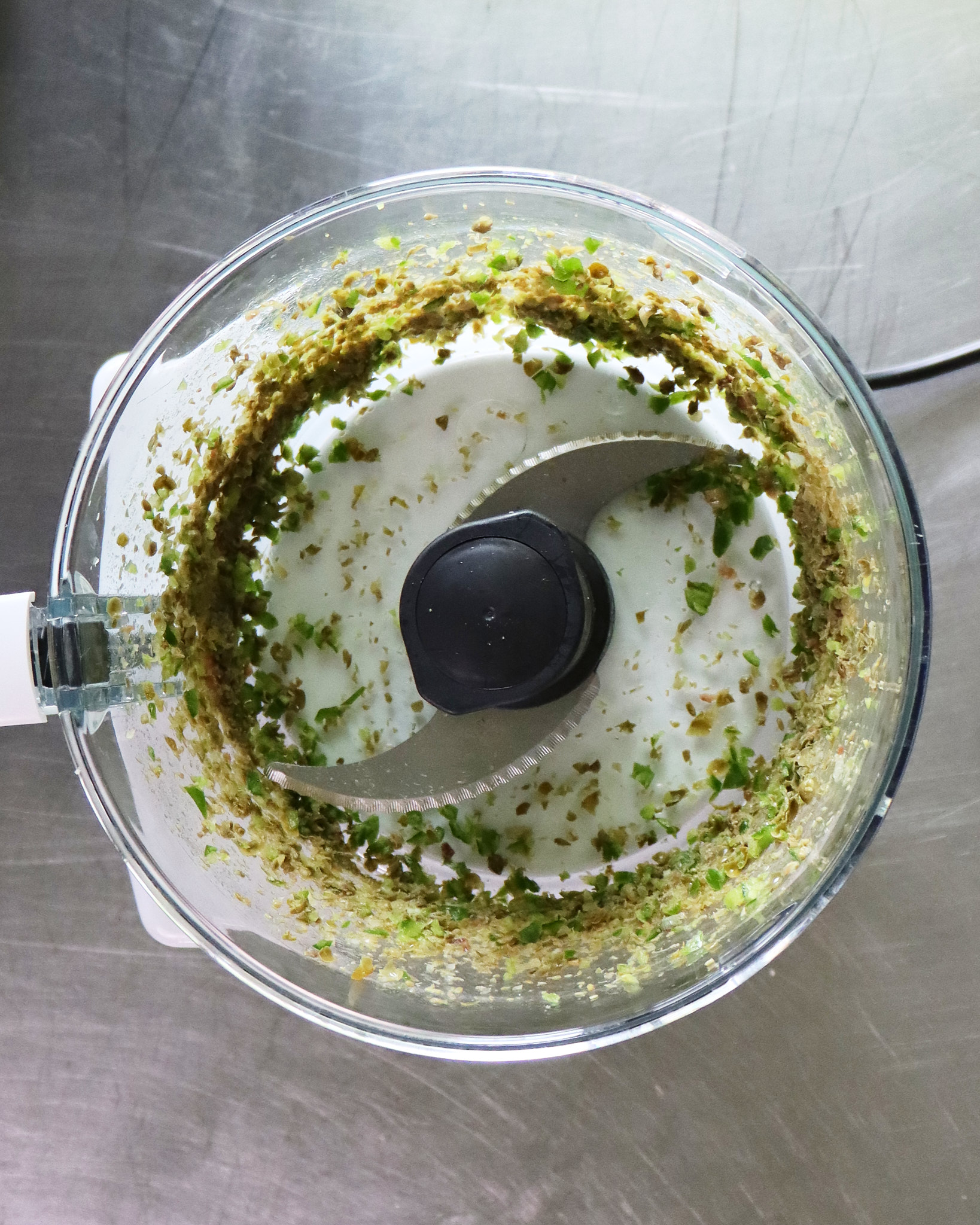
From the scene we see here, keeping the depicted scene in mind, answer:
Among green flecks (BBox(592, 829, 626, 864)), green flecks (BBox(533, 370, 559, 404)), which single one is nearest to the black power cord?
green flecks (BBox(533, 370, 559, 404))

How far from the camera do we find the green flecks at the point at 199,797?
61cm

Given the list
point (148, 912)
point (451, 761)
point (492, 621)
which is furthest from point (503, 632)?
point (148, 912)

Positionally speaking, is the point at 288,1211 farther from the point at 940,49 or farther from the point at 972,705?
the point at 940,49

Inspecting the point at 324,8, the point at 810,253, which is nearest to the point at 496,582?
the point at 810,253

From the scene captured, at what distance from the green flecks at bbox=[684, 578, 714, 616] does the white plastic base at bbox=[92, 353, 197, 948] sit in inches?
16.8

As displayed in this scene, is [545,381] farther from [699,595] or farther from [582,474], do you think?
[699,595]

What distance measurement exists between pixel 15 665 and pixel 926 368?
0.63 metres

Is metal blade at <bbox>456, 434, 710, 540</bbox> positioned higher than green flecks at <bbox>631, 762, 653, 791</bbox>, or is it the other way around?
metal blade at <bbox>456, 434, 710, 540</bbox>

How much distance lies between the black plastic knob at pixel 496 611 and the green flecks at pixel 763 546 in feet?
0.46

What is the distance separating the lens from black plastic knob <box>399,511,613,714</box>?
1.84ft

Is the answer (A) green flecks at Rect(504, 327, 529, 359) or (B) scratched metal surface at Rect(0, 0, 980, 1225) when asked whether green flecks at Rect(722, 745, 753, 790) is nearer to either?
(B) scratched metal surface at Rect(0, 0, 980, 1225)

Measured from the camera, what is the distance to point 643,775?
667 mm

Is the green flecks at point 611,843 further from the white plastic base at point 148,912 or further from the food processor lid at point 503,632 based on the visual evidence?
the white plastic base at point 148,912

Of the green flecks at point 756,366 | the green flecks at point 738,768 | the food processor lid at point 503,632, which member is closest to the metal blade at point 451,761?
the food processor lid at point 503,632
